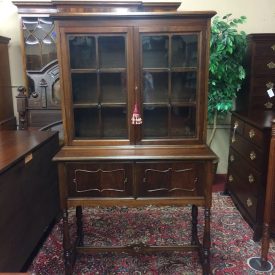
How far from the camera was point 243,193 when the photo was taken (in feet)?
8.68

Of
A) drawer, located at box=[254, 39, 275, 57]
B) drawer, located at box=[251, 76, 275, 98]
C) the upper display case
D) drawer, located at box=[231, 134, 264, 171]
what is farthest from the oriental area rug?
drawer, located at box=[254, 39, 275, 57]

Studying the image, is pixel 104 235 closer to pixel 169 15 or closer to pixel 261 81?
pixel 169 15

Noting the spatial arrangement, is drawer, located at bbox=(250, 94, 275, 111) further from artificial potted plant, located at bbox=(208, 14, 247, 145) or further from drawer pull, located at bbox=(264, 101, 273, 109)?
artificial potted plant, located at bbox=(208, 14, 247, 145)

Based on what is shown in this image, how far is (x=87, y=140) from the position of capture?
73.1 inches

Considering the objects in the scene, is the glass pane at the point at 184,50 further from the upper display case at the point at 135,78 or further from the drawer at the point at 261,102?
the drawer at the point at 261,102

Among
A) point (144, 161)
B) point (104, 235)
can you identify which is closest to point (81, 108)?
point (144, 161)

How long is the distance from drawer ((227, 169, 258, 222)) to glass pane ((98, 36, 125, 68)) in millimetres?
1527

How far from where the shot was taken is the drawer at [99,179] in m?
1.75

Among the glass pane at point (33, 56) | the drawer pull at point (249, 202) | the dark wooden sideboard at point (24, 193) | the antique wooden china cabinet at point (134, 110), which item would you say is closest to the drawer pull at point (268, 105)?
the drawer pull at point (249, 202)

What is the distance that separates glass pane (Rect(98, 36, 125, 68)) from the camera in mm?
1742

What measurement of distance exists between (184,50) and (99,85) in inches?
21.9

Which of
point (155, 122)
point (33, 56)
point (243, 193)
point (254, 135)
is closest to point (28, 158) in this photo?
point (155, 122)

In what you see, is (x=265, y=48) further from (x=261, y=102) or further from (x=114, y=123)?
(x=114, y=123)

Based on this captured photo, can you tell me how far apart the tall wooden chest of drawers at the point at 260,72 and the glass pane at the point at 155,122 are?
1.46 metres
